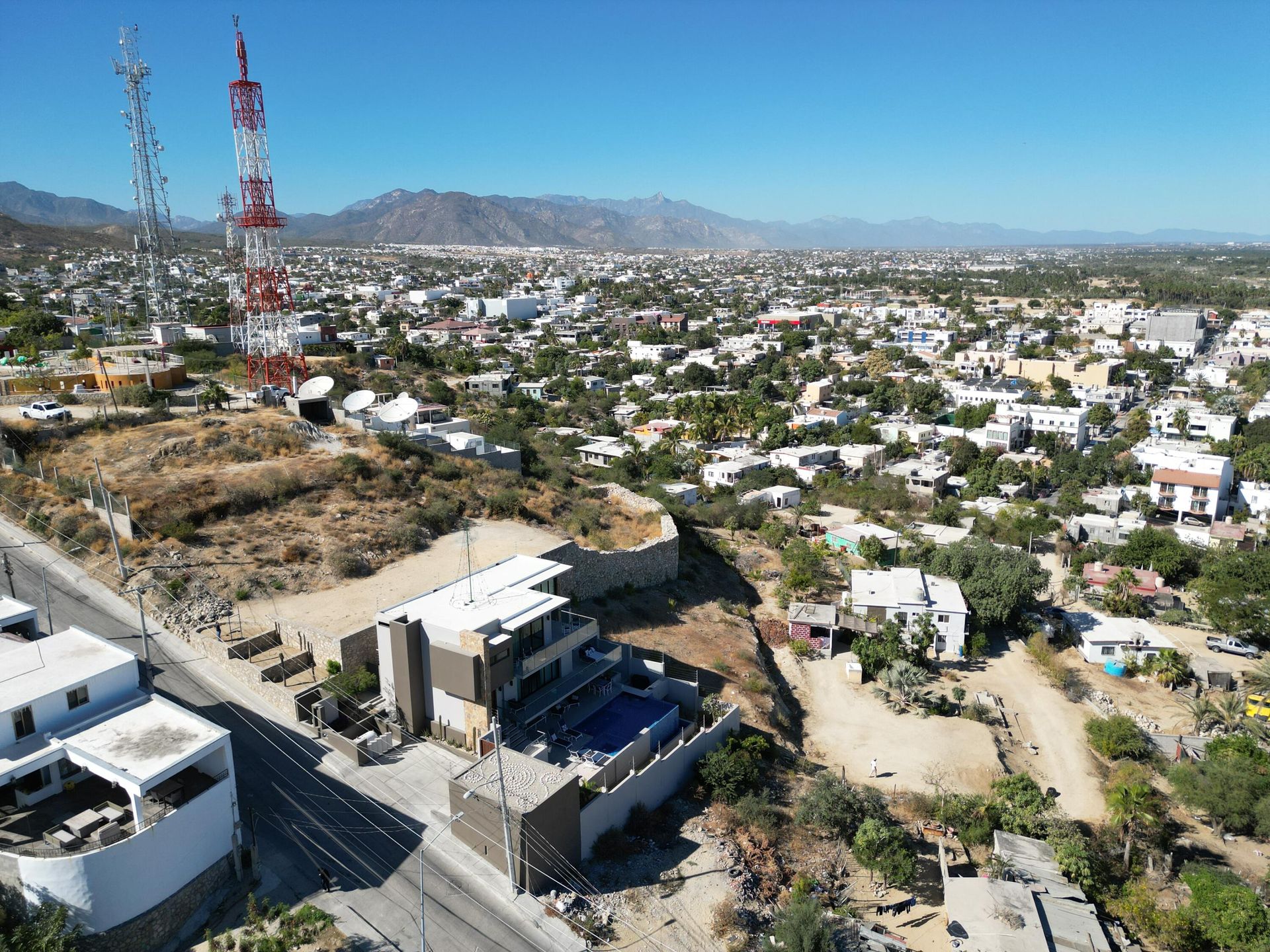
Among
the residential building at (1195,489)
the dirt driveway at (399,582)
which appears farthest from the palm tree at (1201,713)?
the residential building at (1195,489)

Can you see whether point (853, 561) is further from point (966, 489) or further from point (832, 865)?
point (832, 865)

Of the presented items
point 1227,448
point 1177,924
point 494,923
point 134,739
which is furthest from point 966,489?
point 134,739

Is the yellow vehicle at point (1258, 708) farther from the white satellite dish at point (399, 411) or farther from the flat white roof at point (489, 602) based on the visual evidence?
the white satellite dish at point (399, 411)

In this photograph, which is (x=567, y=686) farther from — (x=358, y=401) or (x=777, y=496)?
(x=777, y=496)

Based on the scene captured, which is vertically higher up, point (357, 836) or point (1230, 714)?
point (357, 836)

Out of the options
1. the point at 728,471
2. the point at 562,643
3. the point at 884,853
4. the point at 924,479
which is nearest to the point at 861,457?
the point at 924,479
